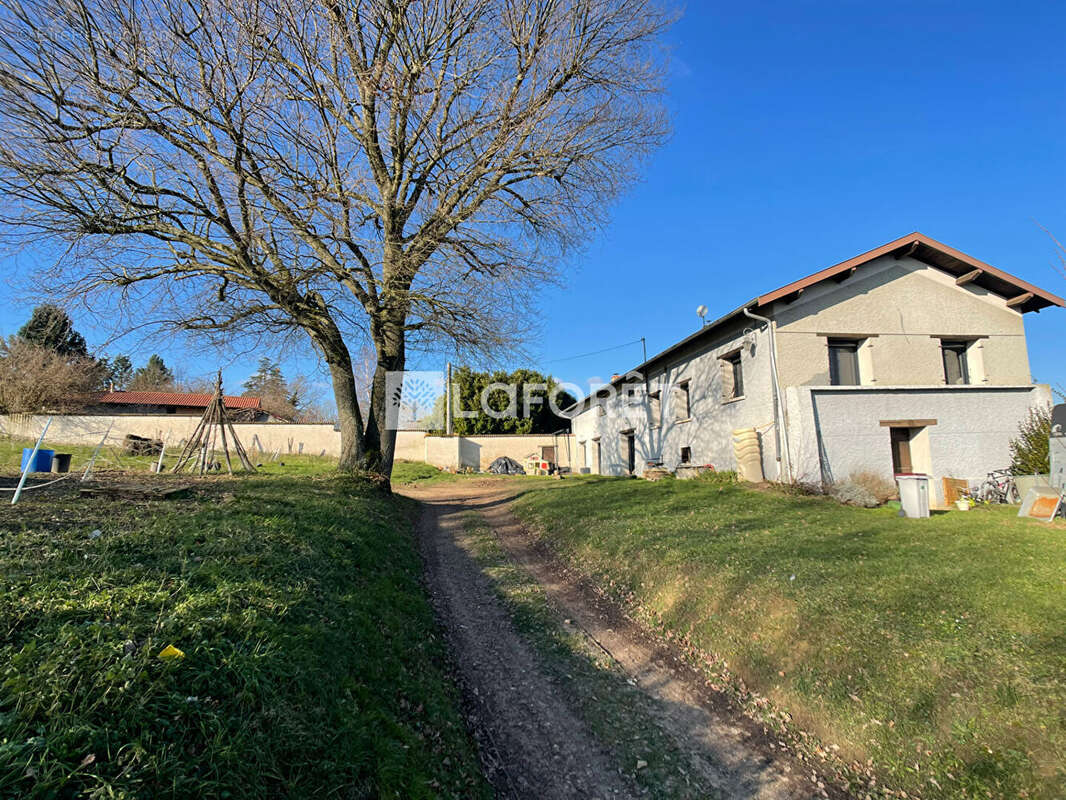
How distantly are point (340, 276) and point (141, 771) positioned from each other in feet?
32.5

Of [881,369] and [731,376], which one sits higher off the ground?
[731,376]

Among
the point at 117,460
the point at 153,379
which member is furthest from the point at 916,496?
the point at 153,379

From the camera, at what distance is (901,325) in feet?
43.7

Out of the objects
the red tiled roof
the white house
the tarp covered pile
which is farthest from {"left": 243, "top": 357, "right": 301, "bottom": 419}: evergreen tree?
the white house

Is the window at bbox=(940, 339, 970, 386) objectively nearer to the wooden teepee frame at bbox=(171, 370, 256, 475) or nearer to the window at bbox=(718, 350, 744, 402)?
the window at bbox=(718, 350, 744, 402)

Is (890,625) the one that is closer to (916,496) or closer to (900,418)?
(916,496)


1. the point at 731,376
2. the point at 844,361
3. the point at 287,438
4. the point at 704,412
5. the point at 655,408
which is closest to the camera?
the point at 844,361

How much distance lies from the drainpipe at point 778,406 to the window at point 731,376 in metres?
1.83

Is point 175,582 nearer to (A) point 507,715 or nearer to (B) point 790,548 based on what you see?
(A) point 507,715

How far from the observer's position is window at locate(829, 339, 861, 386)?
13219mm

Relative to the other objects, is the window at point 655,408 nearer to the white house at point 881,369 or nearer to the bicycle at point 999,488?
the white house at point 881,369

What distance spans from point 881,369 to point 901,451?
2.19m

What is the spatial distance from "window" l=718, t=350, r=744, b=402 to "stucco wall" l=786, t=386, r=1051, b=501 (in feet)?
8.17

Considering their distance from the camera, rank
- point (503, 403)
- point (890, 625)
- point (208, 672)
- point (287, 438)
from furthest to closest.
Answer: point (503, 403) → point (287, 438) → point (890, 625) → point (208, 672)
